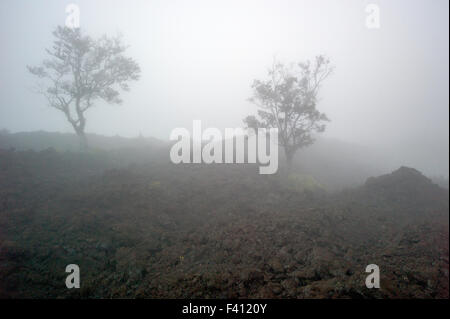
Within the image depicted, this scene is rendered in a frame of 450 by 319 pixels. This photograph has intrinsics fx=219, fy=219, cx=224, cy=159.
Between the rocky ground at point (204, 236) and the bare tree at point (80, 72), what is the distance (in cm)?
741

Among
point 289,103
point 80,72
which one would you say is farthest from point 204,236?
point 80,72

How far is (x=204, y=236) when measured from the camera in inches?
363

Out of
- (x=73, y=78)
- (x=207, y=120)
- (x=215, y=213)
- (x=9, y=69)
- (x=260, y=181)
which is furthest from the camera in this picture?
(x=9, y=69)

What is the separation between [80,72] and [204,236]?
2159 cm

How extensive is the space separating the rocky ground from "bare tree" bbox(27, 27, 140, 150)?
24.3ft

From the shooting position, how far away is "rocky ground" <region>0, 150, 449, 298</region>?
6090 millimetres

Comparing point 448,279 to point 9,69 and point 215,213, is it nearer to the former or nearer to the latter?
point 215,213

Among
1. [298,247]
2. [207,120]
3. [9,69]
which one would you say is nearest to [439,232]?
[298,247]

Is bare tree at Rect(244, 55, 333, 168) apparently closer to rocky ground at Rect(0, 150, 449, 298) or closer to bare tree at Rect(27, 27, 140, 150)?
rocky ground at Rect(0, 150, 449, 298)

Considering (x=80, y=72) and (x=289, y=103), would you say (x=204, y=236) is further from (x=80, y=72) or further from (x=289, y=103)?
(x=80, y=72)

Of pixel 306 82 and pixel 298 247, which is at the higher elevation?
pixel 306 82

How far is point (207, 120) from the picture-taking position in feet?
327

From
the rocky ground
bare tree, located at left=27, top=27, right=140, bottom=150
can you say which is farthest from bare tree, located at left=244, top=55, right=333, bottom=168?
bare tree, located at left=27, top=27, right=140, bottom=150

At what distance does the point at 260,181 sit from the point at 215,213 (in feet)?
18.9
